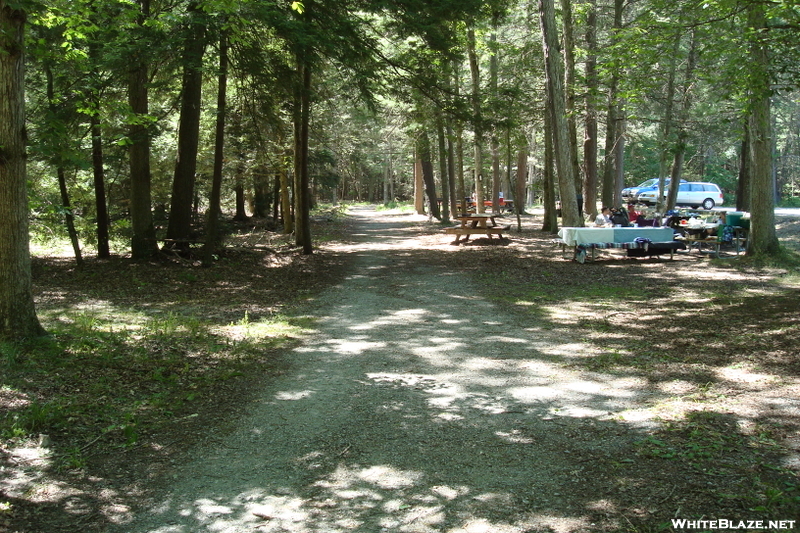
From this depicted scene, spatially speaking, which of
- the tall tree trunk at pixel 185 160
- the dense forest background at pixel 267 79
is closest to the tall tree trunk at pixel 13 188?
the dense forest background at pixel 267 79

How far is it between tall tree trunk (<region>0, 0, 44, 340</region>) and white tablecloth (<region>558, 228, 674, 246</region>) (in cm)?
1176

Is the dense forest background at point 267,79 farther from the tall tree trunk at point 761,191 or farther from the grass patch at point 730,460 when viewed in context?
the grass patch at point 730,460

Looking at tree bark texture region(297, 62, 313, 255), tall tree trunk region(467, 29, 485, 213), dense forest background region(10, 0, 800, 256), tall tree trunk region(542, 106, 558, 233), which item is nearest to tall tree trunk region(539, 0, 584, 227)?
dense forest background region(10, 0, 800, 256)

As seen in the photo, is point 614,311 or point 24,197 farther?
point 614,311

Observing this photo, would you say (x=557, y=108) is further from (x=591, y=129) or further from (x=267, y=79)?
(x=591, y=129)

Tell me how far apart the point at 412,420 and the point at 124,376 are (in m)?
3.06

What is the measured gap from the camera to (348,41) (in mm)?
12906

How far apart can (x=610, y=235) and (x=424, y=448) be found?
38.2ft

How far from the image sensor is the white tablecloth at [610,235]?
1495cm

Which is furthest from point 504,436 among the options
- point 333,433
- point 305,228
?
point 305,228

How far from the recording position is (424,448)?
15.3ft

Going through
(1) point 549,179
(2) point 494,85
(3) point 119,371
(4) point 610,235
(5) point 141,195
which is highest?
(2) point 494,85

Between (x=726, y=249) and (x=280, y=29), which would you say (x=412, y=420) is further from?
(x=726, y=249)

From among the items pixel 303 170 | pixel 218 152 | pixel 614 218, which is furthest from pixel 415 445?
pixel 614 218
